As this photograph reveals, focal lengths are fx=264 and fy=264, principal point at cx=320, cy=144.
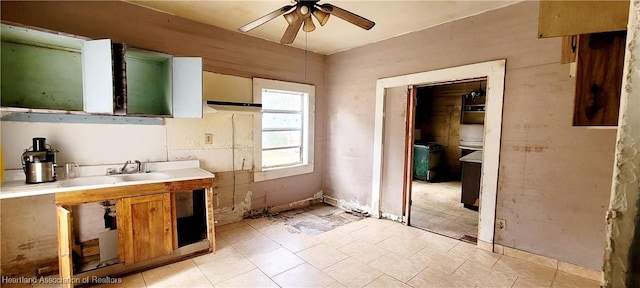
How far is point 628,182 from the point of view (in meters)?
0.40

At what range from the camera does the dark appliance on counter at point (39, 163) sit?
87.9 inches

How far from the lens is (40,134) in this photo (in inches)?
96.8

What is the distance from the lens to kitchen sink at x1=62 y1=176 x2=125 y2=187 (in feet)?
7.70

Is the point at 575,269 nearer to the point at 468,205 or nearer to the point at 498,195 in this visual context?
the point at 498,195

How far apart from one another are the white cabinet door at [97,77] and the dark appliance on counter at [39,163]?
47cm

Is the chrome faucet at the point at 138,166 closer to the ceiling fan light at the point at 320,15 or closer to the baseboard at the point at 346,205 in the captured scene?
the ceiling fan light at the point at 320,15

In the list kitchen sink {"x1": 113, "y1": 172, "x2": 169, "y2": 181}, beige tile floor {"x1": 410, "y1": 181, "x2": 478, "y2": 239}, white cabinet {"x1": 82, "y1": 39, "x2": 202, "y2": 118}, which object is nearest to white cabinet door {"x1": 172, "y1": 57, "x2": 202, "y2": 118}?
white cabinet {"x1": 82, "y1": 39, "x2": 202, "y2": 118}

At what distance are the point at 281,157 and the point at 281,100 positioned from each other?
956mm

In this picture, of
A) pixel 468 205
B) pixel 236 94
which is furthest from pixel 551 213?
pixel 236 94

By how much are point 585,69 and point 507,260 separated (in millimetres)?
2505

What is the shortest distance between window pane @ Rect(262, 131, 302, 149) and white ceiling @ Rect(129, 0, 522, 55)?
1486 millimetres

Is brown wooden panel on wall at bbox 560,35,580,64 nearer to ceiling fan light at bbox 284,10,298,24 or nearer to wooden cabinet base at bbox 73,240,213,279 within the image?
ceiling fan light at bbox 284,10,298,24

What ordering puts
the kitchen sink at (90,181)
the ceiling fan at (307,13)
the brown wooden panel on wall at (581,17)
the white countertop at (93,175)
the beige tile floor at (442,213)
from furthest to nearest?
the beige tile floor at (442,213), the kitchen sink at (90,181), the ceiling fan at (307,13), the white countertop at (93,175), the brown wooden panel on wall at (581,17)

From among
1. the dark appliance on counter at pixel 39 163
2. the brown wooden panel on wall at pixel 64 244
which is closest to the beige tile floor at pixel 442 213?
the brown wooden panel on wall at pixel 64 244
